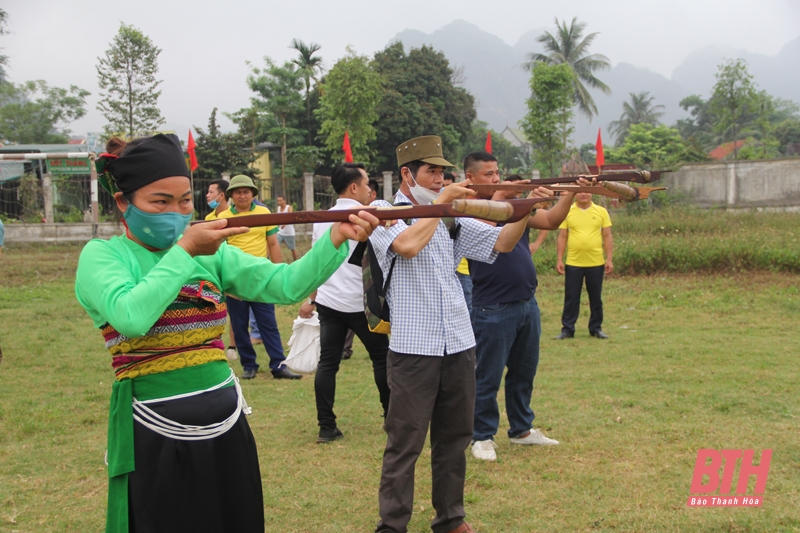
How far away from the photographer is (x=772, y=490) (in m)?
3.96

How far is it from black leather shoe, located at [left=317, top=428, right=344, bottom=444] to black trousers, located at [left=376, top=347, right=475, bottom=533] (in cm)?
171

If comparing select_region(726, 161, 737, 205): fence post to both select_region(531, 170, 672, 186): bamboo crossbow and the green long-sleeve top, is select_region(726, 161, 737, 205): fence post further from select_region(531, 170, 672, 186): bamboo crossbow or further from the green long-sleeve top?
the green long-sleeve top

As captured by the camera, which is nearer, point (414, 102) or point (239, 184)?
point (239, 184)

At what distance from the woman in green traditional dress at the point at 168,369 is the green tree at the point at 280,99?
28.6 m

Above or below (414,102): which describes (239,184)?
below

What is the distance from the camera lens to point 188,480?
89.3 inches

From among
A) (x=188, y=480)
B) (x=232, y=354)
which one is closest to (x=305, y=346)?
(x=232, y=354)

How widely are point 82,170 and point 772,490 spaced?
24306mm

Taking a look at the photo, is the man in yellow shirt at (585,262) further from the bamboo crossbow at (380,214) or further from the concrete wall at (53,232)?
the concrete wall at (53,232)

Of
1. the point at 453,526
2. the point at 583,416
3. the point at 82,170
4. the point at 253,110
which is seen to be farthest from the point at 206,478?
the point at 253,110

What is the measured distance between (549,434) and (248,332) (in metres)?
3.34

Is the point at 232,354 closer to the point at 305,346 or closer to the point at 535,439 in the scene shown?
the point at 305,346

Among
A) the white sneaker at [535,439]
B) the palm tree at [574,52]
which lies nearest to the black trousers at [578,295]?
the white sneaker at [535,439]

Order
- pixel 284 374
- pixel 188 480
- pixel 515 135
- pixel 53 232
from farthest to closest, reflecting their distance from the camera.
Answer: pixel 515 135 → pixel 53 232 → pixel 284 374 → pixel 188 480
